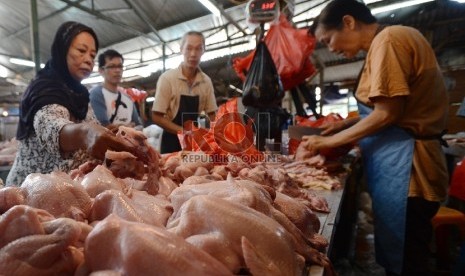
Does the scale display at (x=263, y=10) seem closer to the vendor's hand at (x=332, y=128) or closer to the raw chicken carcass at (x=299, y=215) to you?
the vendor's hand at (x=332, y=128)

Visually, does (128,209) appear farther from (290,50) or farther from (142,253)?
(290,50)

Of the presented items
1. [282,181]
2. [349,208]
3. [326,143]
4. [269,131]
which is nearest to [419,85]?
[326,143]

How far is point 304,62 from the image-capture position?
437 centimetres

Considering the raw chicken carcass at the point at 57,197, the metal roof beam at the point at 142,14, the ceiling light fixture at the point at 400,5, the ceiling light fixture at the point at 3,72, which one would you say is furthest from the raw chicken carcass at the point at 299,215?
the ceiling light fixture at the point at 3,72

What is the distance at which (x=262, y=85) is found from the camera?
3658mm

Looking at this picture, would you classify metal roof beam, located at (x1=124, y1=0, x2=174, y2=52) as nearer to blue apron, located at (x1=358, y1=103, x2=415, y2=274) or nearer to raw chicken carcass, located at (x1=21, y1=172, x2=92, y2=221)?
blue apron, located at (x1=358, y1=103, x2=415, y2=274)

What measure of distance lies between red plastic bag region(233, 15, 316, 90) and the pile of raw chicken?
3.13 meters

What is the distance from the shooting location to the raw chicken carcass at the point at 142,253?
757 millimetres

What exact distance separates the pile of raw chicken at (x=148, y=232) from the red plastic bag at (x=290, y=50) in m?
3.13

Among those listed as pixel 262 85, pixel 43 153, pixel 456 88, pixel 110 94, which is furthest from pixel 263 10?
pixel 456 88

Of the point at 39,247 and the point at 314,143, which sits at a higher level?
the point at 314,143

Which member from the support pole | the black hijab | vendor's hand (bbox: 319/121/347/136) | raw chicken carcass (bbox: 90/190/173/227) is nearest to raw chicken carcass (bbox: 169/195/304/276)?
raw chicken carcass (bbox: 90/190/173/227)

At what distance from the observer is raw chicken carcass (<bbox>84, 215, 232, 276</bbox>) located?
0.76 meters

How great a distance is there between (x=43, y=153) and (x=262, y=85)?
7.63 ft
